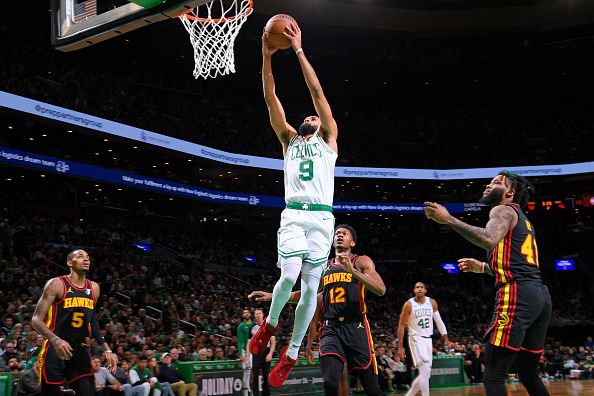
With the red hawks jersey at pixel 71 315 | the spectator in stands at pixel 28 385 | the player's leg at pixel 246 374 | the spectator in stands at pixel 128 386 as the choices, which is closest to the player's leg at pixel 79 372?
the red hawks jersey at pixel 71 315

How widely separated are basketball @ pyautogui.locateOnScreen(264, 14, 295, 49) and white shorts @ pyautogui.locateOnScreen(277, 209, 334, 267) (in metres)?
1.39

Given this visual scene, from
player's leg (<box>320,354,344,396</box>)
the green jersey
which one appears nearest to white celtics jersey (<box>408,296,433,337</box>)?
the green jersey

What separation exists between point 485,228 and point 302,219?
1.44 m

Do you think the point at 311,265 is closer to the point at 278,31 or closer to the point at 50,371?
the point at 278,31

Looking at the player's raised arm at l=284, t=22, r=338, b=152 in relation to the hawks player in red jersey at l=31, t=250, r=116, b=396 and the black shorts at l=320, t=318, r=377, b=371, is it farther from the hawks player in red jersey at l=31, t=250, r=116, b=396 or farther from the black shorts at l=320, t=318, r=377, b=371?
the hawks player in red jersey at l=31, t=250, r=116, b=396

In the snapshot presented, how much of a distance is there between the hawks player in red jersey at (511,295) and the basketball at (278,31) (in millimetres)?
1868

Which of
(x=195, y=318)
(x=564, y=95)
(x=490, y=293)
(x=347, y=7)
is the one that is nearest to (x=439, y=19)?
(x=347, y=7)

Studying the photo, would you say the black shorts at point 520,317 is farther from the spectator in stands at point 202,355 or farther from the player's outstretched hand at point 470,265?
the spectator in stands at point 202,355

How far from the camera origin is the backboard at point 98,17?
20.3ft

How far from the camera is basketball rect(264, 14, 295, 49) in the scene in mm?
5332

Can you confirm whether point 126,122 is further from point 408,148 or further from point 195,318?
point 408,148

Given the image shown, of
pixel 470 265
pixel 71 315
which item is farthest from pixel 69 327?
pixel 470 265

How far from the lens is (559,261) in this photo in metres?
37.2

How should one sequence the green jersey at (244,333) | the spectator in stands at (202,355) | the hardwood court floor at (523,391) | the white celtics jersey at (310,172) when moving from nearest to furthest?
the white celtics jersey at (310,172)
the green jersey at (244,333)
the hardwood court floor at (523,391)
the spectator in stands at (202,355)
